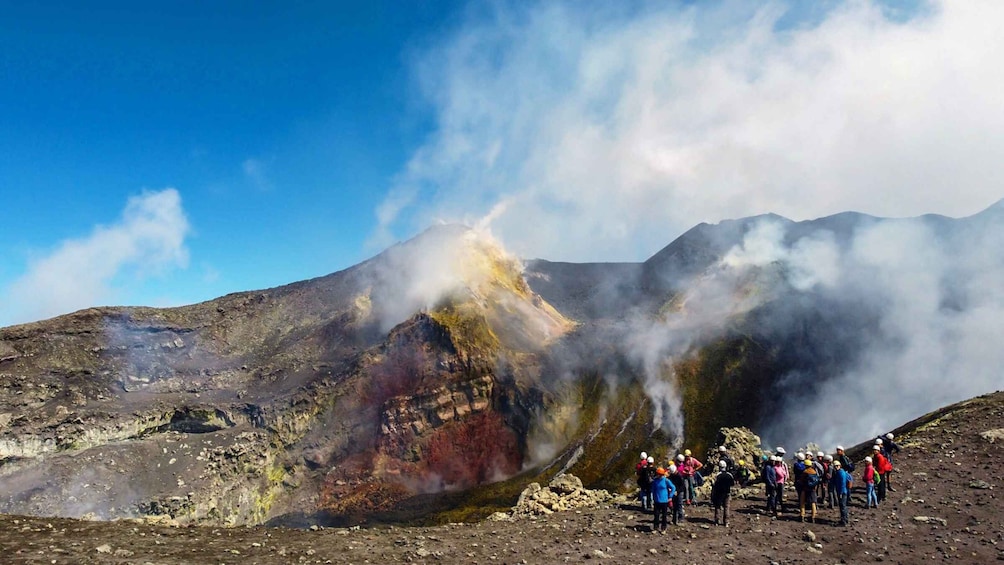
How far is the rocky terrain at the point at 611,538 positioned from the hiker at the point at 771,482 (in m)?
0.69

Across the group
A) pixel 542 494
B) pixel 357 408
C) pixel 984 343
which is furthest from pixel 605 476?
pixel 984 343

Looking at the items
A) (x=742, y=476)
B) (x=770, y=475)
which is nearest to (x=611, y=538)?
(x=770, y=475)

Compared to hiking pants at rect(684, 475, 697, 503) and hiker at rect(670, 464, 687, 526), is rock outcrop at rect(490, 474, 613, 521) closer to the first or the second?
hiking pants at rect(684, 475, 697, 503)

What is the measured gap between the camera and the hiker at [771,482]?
22.8 metres

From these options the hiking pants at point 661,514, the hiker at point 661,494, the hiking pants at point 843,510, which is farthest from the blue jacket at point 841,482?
the hiking pants at point 661,514

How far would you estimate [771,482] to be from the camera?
75.2ft

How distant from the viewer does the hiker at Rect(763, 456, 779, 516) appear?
22.8 metres

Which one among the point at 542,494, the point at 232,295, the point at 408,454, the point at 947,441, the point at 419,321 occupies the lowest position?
the point at 408,454

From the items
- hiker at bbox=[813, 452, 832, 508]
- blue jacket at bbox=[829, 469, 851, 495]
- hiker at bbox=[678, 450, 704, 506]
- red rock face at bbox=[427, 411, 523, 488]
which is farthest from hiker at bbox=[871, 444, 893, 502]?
red rock face at bbox=[427, 411, 523, 488]

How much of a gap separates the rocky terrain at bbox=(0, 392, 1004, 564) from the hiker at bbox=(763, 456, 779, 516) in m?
0.69

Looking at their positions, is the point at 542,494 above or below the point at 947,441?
below

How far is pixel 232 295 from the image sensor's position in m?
125

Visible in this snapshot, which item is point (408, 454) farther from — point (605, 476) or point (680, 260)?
point (680, 260)

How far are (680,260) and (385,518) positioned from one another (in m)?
107
